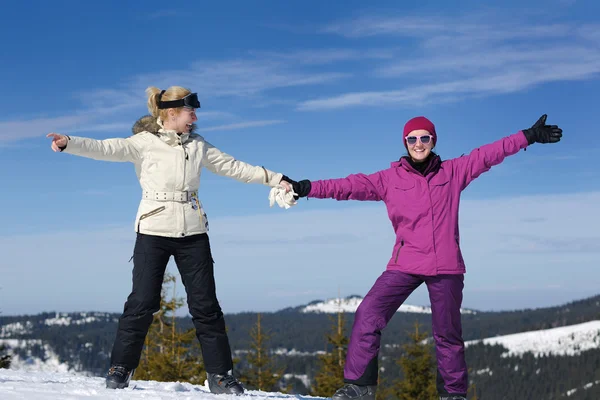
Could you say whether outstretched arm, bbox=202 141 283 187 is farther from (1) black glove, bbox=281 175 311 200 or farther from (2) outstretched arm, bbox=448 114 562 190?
(2) outstretched arm, bbox=448 114 562 190

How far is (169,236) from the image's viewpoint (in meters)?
6.61

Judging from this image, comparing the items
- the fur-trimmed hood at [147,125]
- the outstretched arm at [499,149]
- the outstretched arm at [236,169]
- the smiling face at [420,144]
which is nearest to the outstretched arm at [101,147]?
the fur-trimmed hood at [147,125]

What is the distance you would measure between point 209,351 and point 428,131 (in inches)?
121

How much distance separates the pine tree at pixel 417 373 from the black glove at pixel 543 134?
29442 millimetres

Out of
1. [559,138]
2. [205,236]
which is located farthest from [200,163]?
[559,138]

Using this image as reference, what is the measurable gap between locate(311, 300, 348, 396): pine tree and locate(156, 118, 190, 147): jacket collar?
2511 cm

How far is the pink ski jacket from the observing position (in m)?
6.15

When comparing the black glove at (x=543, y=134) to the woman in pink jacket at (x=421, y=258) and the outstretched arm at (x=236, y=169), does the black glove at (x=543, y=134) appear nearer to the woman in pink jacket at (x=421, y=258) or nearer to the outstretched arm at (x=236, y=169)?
the woman in pink jacket at (x=421, y=258)

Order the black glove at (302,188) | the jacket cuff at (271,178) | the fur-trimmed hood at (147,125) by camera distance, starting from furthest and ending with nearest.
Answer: the jacket cuff at (271,178) → the fur-trimmed hood at (147,125) → the black glove at (302,188)

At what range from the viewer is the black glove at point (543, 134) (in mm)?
6625

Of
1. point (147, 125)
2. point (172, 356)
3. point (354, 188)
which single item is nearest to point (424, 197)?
point (354, 188)

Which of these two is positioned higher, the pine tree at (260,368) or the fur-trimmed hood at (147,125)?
the fur-trimmed hood at (147,125)

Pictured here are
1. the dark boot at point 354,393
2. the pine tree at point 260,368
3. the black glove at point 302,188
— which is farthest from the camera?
the pine tree at point 260,368

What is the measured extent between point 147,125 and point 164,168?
1.99 feet
